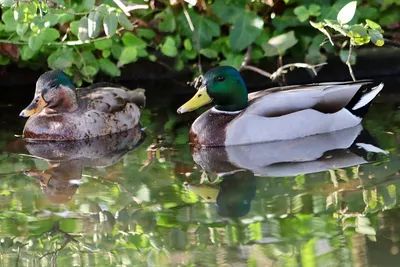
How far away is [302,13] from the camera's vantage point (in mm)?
9641

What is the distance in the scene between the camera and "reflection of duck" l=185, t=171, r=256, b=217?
20.1 feet

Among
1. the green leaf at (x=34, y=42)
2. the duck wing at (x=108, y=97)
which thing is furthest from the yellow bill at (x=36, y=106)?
the green leaf at (x=34, y=42)

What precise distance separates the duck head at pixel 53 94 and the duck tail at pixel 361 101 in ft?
8.25

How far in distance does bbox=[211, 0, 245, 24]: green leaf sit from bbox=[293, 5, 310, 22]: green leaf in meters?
0.57

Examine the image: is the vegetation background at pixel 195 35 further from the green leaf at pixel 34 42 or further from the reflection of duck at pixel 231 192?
the reflection of duck at pixel 231 192

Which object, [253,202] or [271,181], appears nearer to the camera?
[253,202]

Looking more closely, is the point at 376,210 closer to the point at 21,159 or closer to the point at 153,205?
the point at 153,205

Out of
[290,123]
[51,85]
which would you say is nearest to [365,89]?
[290,123]

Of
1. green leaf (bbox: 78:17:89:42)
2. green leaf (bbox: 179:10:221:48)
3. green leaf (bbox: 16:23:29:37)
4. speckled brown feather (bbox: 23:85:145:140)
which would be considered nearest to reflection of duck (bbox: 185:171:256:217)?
green leaf (bbox: 78:17:89:42)

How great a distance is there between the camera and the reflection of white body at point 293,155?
713 centimetres

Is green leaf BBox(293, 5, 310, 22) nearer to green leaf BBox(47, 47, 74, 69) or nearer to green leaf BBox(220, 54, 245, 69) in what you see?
green leaf BBox(220, 54, 245, 69)

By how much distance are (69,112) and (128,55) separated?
1146 mm

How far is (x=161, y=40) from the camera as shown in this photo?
10.3 meters

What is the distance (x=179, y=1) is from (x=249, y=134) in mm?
2519
